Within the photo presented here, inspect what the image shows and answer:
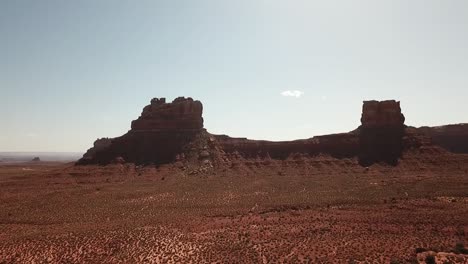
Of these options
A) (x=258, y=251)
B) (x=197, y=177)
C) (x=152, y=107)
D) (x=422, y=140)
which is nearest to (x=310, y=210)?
(x=258, y=251)

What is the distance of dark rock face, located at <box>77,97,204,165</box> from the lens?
86.8 m

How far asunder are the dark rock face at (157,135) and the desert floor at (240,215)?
628cm

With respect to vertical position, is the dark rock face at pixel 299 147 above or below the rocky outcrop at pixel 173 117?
below

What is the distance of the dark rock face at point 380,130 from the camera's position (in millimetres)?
86875

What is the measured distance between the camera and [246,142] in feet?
314

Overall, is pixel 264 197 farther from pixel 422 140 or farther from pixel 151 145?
pixel 422 140

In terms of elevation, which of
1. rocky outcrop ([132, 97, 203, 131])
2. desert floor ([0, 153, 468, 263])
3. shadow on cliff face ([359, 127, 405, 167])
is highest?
rocky outcrop ([132, 97, 203, 131])

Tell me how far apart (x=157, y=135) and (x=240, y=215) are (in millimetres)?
52705

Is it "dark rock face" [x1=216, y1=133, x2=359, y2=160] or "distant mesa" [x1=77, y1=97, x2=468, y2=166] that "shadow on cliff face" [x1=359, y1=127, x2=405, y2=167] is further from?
"dark rock face" [x1=216, y1=133, x2=359, y2=160]

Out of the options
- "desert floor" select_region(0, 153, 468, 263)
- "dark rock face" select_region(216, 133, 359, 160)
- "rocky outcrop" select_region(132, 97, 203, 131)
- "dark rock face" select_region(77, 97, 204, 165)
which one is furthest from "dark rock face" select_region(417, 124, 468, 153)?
"dark rock face" select_region(77, 97, 204, 165)

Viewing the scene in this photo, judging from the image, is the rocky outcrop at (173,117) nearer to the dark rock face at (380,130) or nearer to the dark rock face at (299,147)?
the dark rock face at (299,147)

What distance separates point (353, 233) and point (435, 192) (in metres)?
27.0

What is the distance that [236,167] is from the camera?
85.3 meters

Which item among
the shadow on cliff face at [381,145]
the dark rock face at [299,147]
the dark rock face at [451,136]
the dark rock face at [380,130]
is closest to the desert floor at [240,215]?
the shadow on cliff face at [381,145]
